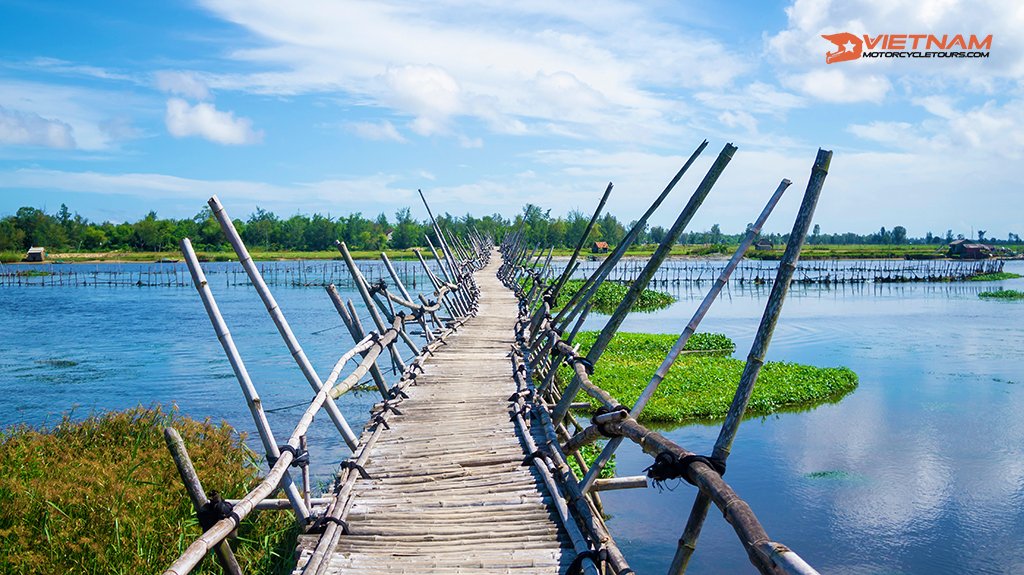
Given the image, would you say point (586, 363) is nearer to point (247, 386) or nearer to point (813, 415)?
point (247, 386)

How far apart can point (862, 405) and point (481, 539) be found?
15.3 metres

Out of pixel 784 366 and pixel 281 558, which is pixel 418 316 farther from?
pixel 784 366

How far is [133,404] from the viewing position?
16.6 metres

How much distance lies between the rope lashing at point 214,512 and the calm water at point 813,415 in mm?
2211

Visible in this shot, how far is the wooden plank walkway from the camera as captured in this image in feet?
13.6

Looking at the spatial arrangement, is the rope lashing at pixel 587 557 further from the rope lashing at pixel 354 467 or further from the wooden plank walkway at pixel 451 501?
the rope lashing at pixel 354 467

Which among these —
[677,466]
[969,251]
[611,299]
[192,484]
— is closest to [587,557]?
[677,466]

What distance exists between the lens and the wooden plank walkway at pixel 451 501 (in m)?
4.15

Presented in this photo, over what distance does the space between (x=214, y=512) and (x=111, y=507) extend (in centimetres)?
363

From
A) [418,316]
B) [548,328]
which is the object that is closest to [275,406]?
[418,316]

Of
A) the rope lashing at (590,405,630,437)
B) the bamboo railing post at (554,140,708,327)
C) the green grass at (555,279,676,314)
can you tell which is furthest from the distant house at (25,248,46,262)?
the rope lashing at (590,405,630,437)

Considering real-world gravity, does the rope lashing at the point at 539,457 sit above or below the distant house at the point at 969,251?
below

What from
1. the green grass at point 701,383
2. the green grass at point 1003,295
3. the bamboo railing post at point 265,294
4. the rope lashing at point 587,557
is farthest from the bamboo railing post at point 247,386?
the green grass at point 1003,295

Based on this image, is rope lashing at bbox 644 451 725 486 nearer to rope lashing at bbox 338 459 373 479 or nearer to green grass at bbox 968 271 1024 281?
rope lashing at bbox 338 459 373 479
